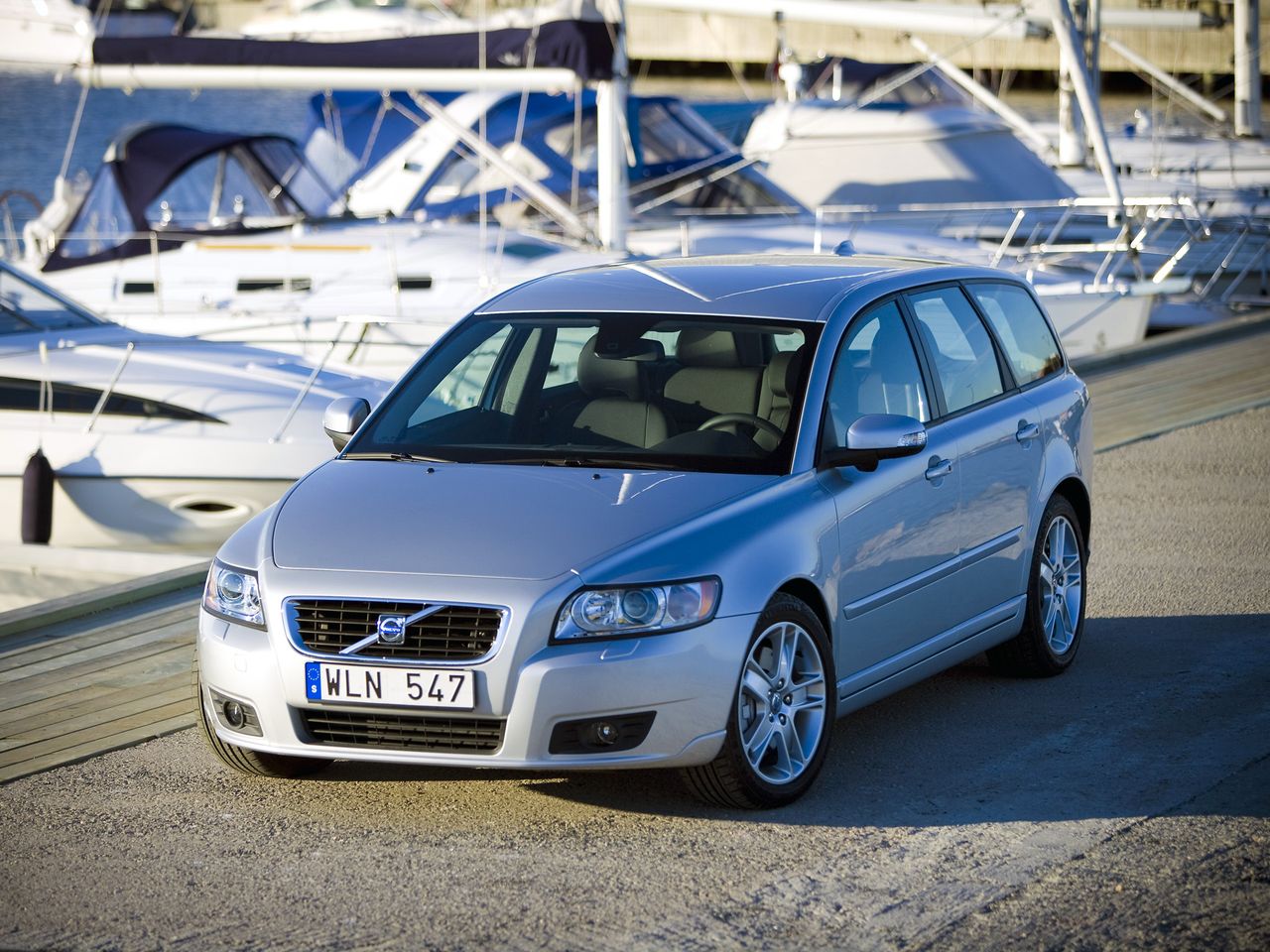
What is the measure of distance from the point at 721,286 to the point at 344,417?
1.41 m

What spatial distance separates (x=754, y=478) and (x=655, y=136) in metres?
15.8

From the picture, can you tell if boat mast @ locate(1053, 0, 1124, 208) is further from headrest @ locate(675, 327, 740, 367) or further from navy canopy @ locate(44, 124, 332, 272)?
headrest @ locate(675, 327, 740, 367)

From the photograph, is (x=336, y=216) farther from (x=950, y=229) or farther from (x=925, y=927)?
(x=925, y=927)

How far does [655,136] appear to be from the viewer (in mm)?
21531

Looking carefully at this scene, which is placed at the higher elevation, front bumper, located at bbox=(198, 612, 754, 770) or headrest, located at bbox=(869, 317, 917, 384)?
headrest, located at bbox=(869, 317, 917, 384)

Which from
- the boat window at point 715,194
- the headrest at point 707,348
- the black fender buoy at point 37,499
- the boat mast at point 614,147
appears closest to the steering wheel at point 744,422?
the headrest at point 707,348

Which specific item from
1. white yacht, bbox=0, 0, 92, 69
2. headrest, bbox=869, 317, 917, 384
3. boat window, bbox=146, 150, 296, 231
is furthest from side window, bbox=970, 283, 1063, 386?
boat window, bbox=146, 150, 296, 231

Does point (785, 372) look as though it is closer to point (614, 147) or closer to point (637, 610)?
point (637, 610)

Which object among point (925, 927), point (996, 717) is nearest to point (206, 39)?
point (996, 717)

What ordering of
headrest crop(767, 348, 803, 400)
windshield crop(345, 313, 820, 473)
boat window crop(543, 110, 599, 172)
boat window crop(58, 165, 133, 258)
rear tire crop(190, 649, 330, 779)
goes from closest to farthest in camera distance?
rear tire crop(190, 649, 330, 779), windshield crop(345, 313, 820, 473), headrest crop(767, 348, 803, 400), boat window crop(58, 165, 133, 258), boat window crop(543, 110, 599, 172)

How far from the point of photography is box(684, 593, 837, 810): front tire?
5867 millimetres

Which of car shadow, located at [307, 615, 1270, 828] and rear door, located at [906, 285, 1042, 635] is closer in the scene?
car shadow, located at [307, 615, 1270, 828]

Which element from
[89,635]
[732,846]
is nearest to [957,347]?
[732,846]

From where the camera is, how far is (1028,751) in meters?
6.70
